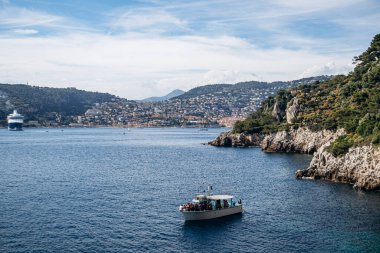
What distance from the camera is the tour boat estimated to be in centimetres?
6122

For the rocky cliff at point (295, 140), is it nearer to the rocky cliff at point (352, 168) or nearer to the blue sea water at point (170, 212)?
the blue sea water at point (170, 212)

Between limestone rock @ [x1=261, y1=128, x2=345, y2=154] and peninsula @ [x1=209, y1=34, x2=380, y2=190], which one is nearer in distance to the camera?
peninsula @ [x1=209, y1=34, x2=380, y2=190]

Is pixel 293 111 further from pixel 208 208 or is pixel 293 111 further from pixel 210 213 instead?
pixel 210 213

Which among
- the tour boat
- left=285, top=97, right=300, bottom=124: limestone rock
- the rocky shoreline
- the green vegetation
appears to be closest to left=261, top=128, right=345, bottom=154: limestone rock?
the green vegetation

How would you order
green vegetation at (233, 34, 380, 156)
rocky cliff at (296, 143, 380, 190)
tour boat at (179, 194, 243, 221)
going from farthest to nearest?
green vegetation at (233, 34, 380, 156), rocky cliff at (296, 143, 380, 190), tour boat at (179, 194, 243, 221)

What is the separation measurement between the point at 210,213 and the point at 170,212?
6.02 meters

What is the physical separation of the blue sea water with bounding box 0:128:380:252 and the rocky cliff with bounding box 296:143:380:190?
2822 mm

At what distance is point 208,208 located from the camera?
6369 centimetres

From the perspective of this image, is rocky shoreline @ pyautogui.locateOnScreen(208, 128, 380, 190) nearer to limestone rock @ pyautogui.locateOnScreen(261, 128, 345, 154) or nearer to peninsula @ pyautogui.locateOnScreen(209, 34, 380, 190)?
peninsula @ pyautogui.locateOnScreen(209, 34, 380, 190)

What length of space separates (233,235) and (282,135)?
9830 centimetres

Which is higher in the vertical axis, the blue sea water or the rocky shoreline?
the rocky shoreline

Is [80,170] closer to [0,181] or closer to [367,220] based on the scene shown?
[0,181]

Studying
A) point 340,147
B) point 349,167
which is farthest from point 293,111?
point 349,167

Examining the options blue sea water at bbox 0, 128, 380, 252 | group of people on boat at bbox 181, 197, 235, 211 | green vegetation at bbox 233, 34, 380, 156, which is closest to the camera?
blue sea water at bbox 0, 128, 380, 252
